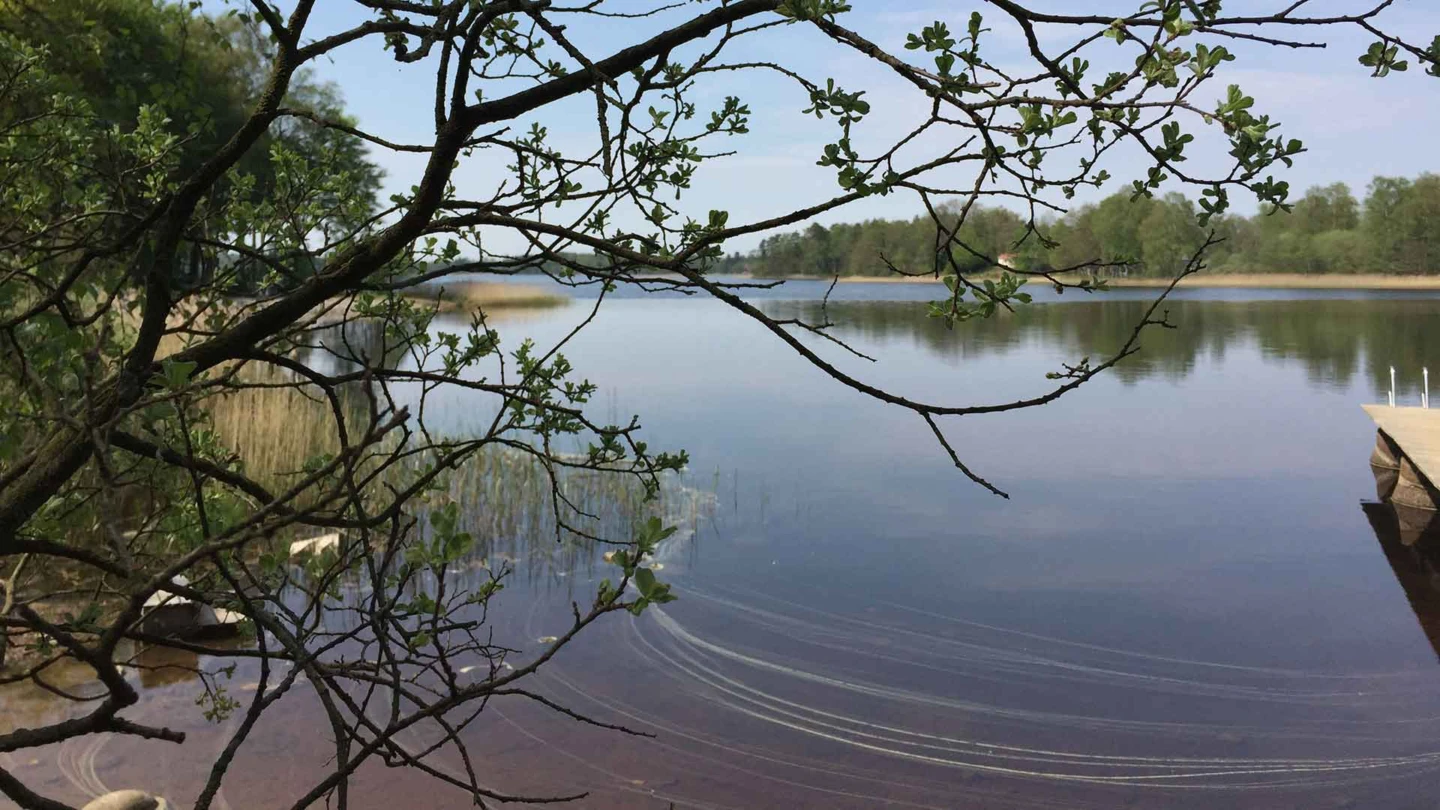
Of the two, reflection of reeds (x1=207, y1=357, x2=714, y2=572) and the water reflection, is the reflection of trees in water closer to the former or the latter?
the water reflection

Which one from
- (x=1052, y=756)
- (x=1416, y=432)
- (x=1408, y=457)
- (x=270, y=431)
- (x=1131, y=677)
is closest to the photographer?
(x=1052, y=756)

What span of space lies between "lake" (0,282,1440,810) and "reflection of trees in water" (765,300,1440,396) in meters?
4.59

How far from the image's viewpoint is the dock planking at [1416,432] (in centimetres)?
874

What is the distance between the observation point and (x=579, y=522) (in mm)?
9156

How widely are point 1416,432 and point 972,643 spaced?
20.8 ft

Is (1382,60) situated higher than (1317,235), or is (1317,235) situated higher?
(1317,235)

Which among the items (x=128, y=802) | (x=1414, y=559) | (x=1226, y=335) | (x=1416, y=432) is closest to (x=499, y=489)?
(x=128, y=802)

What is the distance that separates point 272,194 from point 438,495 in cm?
646

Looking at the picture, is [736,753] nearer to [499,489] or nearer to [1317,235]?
[499,489]

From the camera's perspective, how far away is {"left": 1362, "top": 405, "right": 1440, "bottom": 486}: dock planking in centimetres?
874

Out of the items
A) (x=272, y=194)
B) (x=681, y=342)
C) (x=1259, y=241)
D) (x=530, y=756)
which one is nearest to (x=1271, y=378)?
(x=681, y=342)

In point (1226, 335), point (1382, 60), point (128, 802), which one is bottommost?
point (128, 802)

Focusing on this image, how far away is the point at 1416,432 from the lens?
33.4 feet

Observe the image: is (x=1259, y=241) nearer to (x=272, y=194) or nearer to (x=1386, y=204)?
(x=1386, y=204)
